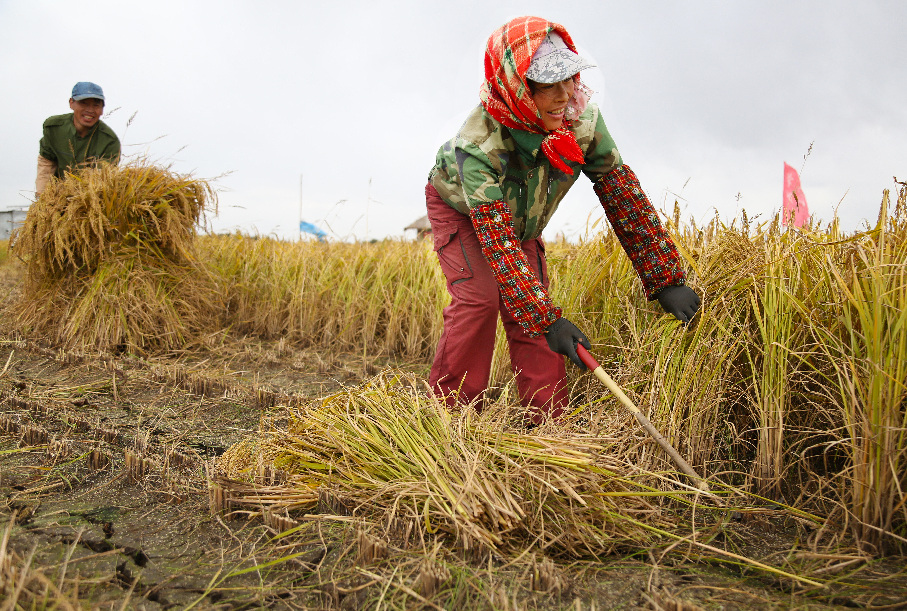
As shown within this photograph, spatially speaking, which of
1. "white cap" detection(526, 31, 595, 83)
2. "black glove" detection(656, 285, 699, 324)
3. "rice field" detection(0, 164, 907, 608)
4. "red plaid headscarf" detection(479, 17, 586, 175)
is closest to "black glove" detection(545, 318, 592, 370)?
"rice field" detection(0, 164, 907, 608)

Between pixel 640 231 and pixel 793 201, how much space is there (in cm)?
84

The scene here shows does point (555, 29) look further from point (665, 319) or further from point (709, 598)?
point (709, 598)

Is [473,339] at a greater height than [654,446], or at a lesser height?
greater

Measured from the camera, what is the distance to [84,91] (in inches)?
161

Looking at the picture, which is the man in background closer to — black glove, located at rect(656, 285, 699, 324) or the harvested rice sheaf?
the harvested rice sheaf

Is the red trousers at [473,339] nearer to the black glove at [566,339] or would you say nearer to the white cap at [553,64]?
the black glove at [566,339]

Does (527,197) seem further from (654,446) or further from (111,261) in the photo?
(111,261)

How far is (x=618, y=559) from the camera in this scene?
4.71 feet

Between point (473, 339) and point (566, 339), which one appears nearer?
point (566, 339)

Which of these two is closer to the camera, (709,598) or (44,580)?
(44,580)

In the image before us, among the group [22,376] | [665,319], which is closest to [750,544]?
[665,319]

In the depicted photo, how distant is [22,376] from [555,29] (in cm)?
314

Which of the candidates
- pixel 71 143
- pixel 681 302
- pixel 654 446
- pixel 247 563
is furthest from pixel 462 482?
pixel 71 143

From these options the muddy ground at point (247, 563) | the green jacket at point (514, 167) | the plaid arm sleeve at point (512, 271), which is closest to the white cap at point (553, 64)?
the green jacket at point (514, 167)
